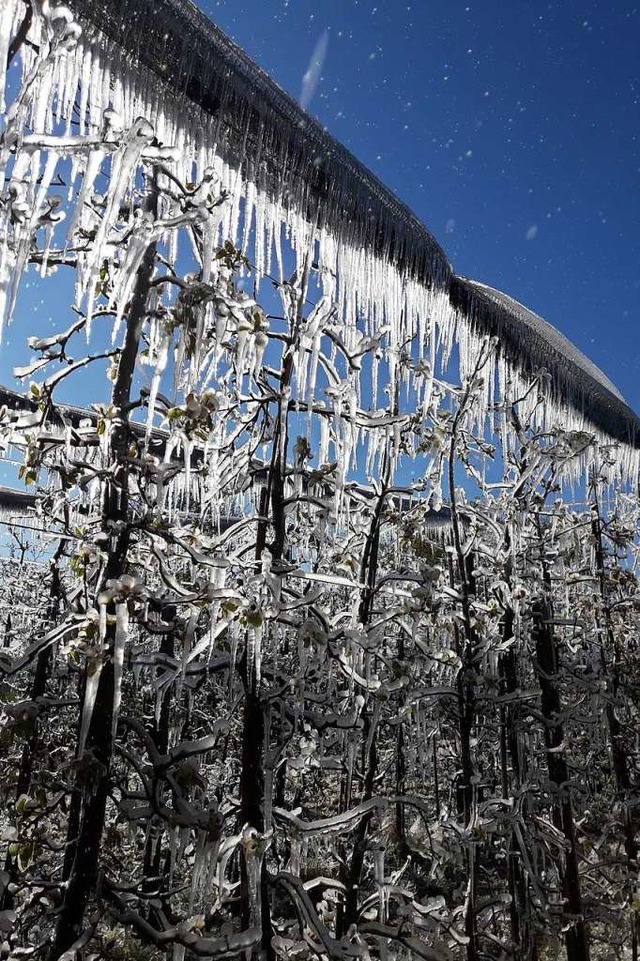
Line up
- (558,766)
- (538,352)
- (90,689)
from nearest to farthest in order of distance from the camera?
(90,689)
(538,352)
(558,766)

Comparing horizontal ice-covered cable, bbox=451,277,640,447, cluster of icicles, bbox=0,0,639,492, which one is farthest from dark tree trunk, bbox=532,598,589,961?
cluster of icicles, bbox=0,0,639,492

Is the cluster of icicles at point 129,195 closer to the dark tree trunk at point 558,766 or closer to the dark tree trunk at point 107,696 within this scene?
the dark tree trunk at point 107,696

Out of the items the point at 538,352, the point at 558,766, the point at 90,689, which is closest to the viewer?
the point at 90,689

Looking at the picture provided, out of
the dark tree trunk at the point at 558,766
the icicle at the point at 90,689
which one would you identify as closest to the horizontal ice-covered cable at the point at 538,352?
the dark tree trunk at the point at 558,766

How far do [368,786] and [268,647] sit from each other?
3.83 m

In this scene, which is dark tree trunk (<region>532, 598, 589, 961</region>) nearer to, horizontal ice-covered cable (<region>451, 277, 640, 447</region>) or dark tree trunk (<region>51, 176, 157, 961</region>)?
horizontal ice-covered cable (<region>451, 277, 640, 447</region>)

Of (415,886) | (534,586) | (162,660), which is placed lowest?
(415,886)

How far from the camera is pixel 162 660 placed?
300cm

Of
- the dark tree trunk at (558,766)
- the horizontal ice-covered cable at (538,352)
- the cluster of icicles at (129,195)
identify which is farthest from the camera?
the dark tree trunk at (558,766)

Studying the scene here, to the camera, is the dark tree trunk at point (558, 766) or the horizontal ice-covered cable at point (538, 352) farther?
the dark tree trunk at point (558, 766)

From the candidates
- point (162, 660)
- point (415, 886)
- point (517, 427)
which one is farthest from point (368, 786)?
point (415, 886)

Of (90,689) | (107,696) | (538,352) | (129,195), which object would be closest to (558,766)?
(538,352)

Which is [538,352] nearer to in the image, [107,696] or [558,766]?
[107,696]

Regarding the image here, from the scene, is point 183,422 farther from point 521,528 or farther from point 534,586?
point 534,586
